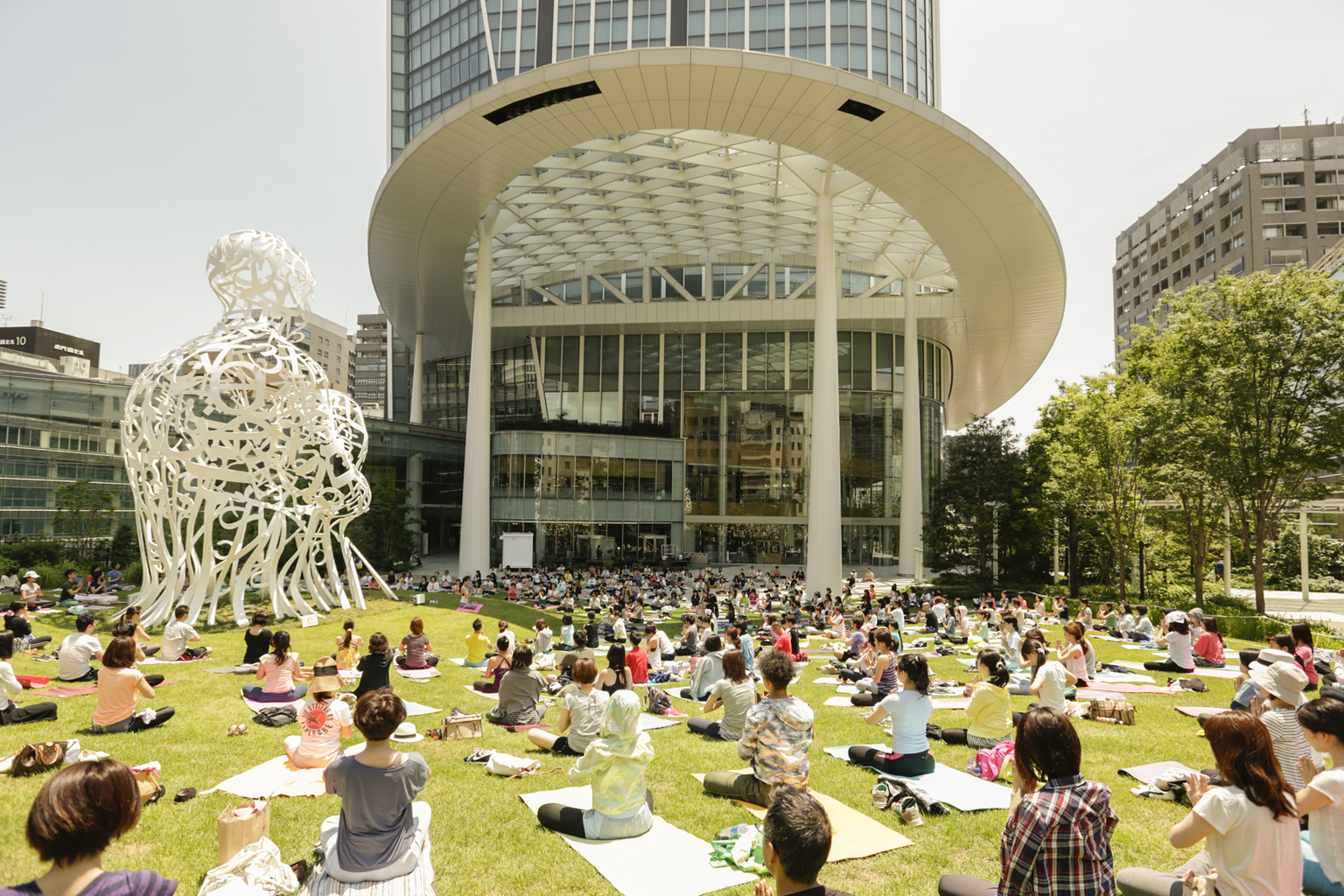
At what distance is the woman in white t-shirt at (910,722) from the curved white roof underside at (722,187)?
74.1 ft

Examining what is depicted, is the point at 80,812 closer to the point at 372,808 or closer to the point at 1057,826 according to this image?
the point at 372,808

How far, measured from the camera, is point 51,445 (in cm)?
3631

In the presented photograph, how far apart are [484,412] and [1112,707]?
3133 centimetres

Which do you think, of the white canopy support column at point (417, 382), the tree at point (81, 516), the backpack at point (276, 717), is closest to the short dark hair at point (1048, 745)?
the backpack at point (276, 717)

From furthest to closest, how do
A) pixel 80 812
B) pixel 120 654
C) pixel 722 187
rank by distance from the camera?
1. pixel 722 187
2. pixel 120 654
3. pixel 80 812

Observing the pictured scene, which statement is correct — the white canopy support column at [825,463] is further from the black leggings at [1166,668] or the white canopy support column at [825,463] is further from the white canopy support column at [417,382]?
the white canopy support column at [417,382]

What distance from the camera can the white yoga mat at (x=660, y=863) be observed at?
5.21m

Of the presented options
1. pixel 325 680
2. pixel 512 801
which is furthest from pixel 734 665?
pixel 325 680

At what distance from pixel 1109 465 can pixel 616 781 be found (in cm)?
2830

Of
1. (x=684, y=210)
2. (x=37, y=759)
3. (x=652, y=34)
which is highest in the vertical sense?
(x=652, y=34)

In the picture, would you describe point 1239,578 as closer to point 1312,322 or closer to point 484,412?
point 1312,322

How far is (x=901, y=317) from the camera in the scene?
45.2 meters

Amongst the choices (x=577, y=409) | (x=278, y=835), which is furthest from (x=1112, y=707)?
(x=577, y=409)

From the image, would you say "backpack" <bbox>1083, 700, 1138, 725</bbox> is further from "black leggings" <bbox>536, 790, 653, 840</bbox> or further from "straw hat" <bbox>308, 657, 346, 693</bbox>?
"straw hat" <bbox>308, 657, 346, 693</bbox>
